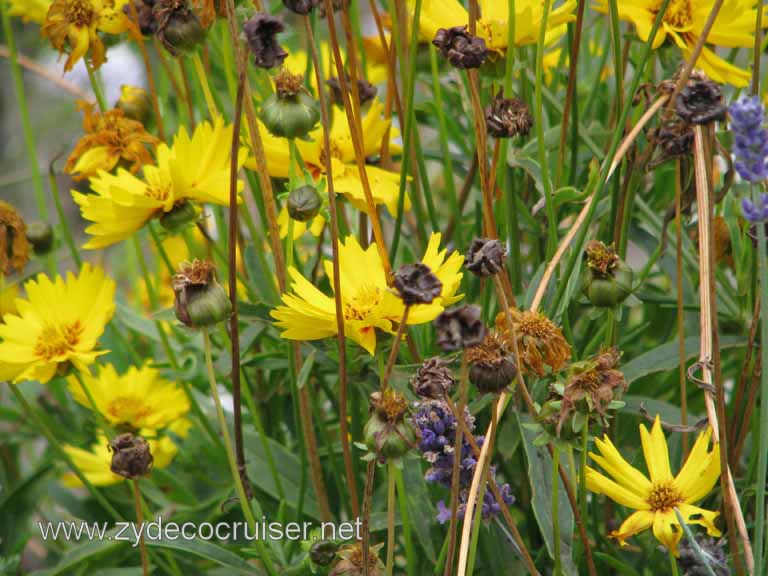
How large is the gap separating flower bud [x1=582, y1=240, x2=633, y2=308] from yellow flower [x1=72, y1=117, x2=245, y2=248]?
21 centimetres

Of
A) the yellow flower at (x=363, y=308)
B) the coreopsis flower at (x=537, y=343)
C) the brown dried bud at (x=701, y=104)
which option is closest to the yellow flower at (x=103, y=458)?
the yellow flower at (x=363, y=308)

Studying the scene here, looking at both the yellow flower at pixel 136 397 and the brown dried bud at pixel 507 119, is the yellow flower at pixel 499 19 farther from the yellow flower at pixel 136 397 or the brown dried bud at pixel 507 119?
the yellow flower at pixel 136 397

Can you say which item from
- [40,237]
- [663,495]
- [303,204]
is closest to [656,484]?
[663,495]

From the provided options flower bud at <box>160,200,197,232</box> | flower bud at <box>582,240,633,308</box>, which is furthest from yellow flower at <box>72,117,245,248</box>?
flower bud at <box>582,240,633,308</box>

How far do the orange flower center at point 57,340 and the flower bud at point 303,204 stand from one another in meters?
0.21

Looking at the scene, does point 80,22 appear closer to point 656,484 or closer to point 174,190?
point 174,190

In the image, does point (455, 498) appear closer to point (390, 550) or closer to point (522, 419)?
point (390, 550)

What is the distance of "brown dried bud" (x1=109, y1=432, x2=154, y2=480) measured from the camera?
1.73ft

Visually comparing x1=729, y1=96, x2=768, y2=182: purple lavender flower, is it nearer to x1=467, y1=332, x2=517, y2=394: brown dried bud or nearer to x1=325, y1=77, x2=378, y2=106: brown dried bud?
x1=467, y1=332, x2=517, y2=394: brown dried bud

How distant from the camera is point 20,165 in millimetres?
1909

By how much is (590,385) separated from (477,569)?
23 centimetres

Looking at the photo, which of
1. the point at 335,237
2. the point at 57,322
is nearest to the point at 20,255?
the point at 57,322

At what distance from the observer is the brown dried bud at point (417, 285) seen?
38 cm

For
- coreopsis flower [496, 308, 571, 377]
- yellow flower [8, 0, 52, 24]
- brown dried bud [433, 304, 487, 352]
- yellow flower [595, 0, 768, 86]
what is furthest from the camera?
yellow flower [8, 0, 52, 24]
